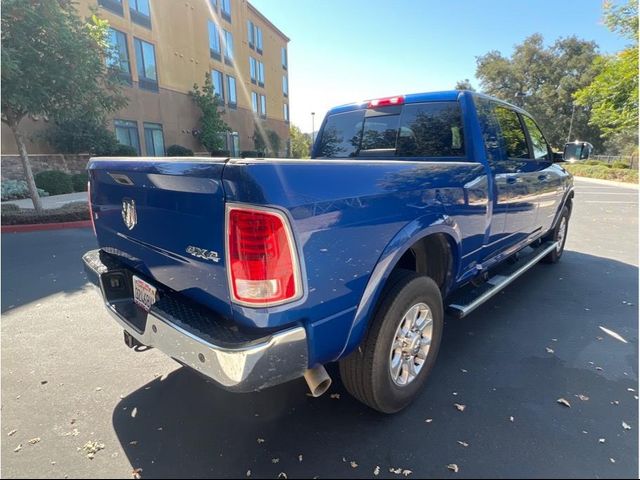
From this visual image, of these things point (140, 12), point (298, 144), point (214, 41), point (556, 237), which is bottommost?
point (556, 237)

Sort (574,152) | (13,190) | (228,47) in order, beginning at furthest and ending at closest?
(228,47), (13,190), (574,152)

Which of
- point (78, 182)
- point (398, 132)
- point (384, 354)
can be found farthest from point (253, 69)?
point (384, 354)

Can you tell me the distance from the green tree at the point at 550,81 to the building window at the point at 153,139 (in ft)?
130

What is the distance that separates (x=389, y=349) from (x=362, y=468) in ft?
2.10

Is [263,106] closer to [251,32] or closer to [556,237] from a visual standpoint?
[251,32]

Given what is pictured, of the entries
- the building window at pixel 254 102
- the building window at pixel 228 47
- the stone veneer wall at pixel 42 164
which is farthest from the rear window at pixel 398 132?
the building window at pixel 254 102

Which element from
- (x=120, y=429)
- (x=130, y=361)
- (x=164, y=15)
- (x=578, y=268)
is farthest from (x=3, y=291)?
(x=164, y=15)

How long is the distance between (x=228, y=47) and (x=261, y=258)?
2901 centimetres

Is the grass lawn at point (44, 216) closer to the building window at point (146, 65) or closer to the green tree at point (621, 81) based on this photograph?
the building window at point (146, 65)

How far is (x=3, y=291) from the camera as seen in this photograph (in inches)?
176

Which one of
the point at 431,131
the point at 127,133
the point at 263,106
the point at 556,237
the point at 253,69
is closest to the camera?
the point at 431,131

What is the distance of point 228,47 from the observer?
86.6 feet

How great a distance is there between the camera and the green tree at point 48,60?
7.23m

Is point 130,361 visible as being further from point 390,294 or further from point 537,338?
point 537,338
